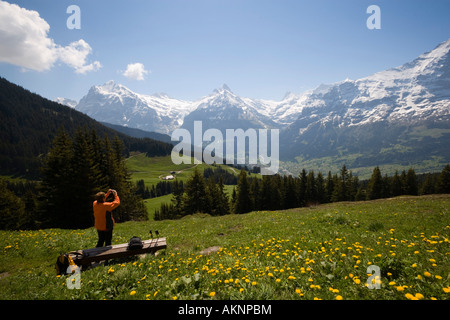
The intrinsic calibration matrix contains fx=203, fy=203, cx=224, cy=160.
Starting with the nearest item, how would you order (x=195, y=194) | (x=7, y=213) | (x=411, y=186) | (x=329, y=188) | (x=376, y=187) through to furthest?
(x=7, y=213), (x=195, y=194), (x=376, y=187), (x=411, y=186), (x=329, y=188)

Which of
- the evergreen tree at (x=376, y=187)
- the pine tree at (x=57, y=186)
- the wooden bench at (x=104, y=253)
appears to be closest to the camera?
the wooden bench at (x=104, y=253)

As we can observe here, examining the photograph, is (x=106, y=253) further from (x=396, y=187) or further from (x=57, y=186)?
(x=396, y=187)

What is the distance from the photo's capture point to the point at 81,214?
30.6m

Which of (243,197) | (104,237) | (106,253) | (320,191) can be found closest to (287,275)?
(106,253)

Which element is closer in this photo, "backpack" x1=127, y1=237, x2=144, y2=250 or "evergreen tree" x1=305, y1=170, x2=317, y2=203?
"backpack" x1=127, y1=237, x2=144, y2=250

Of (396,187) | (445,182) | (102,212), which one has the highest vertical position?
(102,212)

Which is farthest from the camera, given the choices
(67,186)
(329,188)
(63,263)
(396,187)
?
(329,188)

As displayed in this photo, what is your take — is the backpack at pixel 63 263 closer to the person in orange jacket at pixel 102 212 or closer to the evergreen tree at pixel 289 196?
the person in orange jacket at pixel 102 212

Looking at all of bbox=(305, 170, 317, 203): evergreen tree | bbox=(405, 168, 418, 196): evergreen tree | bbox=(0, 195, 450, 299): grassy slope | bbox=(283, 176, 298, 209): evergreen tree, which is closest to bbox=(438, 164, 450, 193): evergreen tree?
bbox=(405, 168, 418, 196): evergreen tree

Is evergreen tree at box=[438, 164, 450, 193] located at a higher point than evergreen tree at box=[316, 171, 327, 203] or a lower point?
higher

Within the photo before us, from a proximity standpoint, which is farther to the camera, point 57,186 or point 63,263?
point 57,186

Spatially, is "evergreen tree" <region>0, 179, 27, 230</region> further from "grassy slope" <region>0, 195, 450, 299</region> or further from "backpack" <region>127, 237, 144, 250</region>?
"backpack" <region>127, 237, 144, 250</region>

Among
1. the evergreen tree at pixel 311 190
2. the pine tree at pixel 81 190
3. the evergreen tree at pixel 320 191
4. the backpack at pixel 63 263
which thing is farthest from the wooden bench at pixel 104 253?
the evergreen tree at pixel 320 191
